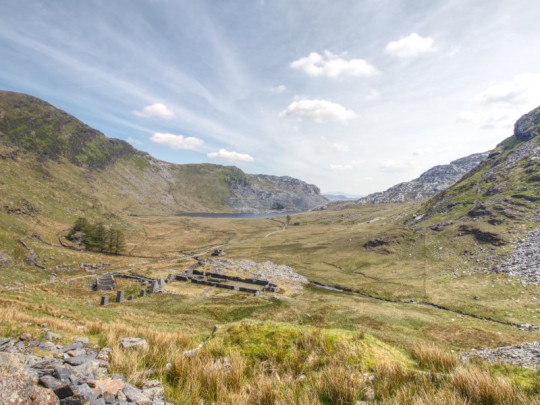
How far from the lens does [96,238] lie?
307 feet

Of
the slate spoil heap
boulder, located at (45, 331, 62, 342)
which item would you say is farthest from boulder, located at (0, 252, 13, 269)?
the slate spoil heap

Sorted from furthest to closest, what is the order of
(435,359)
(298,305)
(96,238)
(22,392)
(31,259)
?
(96,238), (31,259), (298,305), (435,359), (22,392)

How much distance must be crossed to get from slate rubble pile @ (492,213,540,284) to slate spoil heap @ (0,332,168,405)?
63.5 m

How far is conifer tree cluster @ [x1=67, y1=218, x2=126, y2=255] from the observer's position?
9281 cm

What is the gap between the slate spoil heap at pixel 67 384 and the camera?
175 inches

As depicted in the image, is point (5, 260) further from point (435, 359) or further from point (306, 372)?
point (435, 359)

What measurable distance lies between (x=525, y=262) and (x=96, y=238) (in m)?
110

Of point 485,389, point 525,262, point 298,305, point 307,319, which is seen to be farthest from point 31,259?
point 525,262

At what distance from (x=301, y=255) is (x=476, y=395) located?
323 ft

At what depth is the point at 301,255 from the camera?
102688mm

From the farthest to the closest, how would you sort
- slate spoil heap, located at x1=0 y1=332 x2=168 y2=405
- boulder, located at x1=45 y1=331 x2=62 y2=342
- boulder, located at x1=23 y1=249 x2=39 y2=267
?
boulder, located at x1=23 y1=249 x2=39 y2=267 → boulder, located at x1=45 y1=331 x2=62 y2=342 → slate spoil heap, located at x1=0 y1=332 x2=168 y2=405

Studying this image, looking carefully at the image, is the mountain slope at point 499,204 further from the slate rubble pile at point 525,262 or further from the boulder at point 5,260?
the boulder at point 5,260

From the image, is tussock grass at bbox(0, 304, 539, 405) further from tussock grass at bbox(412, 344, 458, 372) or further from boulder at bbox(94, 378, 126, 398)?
boulder at bbox(94, 378, 126, 398)

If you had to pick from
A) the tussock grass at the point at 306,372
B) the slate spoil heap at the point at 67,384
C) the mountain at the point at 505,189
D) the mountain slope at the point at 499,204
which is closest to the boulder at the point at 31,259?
the tussock grass at the point at 306,372
